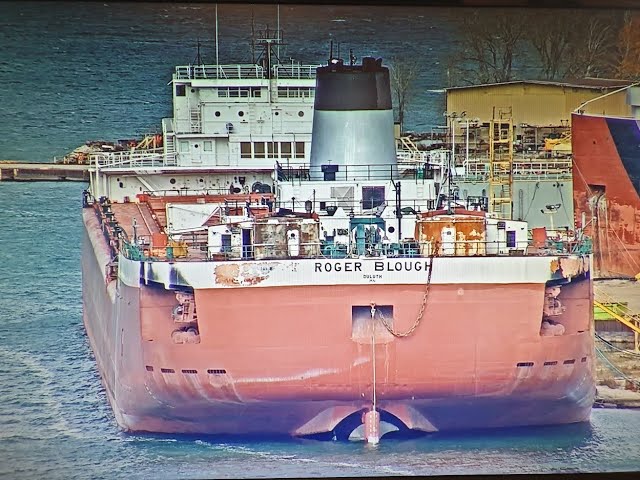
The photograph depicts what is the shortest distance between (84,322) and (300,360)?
3.09m

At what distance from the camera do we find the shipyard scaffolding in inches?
490

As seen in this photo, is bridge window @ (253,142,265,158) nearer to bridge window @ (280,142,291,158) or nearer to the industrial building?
bridge window @ (280,142,291,158)

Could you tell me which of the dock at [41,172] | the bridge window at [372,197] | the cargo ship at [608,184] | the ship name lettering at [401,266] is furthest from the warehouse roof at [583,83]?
the dock at [41,172]

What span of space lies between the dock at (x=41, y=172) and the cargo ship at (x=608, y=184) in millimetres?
3781

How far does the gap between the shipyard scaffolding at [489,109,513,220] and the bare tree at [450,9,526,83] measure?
37 cm

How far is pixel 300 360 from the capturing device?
434 inches

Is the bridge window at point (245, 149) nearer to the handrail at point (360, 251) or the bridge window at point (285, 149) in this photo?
the bridge window at point (285, 149)

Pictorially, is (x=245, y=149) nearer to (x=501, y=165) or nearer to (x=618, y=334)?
(x=501, y=165)

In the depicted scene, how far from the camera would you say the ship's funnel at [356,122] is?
12266mm

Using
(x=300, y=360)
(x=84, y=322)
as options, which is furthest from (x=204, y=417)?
(x=84, y=322)

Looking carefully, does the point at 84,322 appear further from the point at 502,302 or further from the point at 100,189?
the point at 502,302

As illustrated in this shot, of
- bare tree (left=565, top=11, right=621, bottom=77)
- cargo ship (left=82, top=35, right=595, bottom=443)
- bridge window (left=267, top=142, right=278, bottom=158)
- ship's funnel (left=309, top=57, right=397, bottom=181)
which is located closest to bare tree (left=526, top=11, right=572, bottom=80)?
bare tree (left=565, top=11, right=621, bottom=77)

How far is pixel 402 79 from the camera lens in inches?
492

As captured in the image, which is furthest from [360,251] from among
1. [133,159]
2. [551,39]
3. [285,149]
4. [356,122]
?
[133,159]
